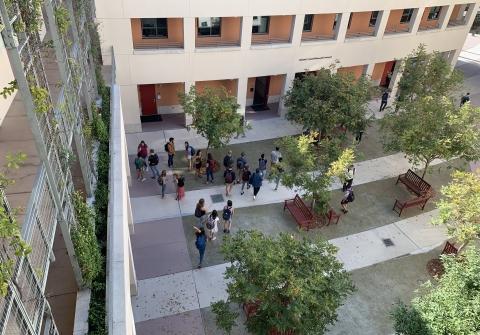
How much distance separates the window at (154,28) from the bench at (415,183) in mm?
13116

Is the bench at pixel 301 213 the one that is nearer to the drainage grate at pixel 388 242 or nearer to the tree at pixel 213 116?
the drainage grate at pixel 388 242

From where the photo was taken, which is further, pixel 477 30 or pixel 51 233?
pixel 477 30

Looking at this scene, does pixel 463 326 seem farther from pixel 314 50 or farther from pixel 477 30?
pixel 477 30

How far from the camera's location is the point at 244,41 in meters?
18.2

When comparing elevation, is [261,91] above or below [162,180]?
below

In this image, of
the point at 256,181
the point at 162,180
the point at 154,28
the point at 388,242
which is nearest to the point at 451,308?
the point at 388,242

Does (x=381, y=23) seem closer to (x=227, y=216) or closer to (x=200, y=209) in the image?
(x=227, y=216)

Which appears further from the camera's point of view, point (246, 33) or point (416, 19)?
point (416, 19)

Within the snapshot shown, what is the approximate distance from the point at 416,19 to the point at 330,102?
9.37 meters

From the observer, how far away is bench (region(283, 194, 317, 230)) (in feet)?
46.5

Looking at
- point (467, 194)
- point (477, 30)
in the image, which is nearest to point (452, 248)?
point (467, 194)

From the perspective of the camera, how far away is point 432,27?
23.6 metres

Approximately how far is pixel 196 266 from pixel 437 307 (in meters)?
7.30

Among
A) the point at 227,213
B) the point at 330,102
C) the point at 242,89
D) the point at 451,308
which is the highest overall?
the point at 451,308
